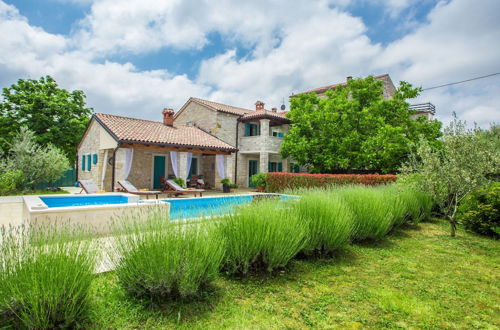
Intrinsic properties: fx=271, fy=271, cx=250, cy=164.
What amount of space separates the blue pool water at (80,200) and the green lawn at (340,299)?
327 inches

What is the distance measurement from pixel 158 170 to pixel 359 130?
1409 cm

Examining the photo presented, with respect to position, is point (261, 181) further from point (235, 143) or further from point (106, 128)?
point (106, 128)

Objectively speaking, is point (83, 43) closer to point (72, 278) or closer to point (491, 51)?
point (72, 278)

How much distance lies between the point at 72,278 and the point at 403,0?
1394cm

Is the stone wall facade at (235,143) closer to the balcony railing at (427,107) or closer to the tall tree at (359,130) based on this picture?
the tall tree at (359,130)

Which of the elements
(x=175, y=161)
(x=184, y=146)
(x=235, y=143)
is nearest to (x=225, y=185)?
(x=175, y=161)

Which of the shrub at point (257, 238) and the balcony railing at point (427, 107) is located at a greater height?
the balcony railing at point (427, 107)

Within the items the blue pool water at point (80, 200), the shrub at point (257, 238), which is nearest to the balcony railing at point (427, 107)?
the blue pool water at point (80, 200)

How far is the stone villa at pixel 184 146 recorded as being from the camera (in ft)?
51.8

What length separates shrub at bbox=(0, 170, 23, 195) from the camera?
45.0 ft

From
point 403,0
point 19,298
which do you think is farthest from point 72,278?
point 403,0

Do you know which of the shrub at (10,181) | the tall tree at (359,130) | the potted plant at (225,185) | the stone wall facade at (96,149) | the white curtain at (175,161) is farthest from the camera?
the potted plant at (225,185)

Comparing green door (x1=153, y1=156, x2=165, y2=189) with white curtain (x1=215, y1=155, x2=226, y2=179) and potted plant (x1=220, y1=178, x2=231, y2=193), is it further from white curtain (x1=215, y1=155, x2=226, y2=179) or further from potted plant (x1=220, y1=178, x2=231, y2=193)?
potted plant (x1=220, y1=178, x2=231, y2=193)

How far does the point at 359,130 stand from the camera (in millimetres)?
18391
